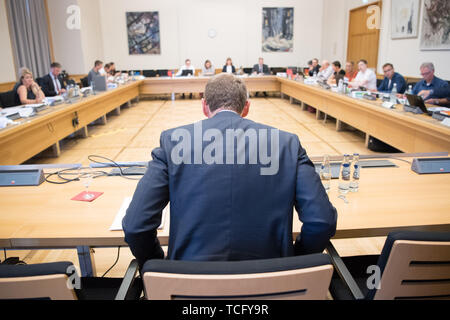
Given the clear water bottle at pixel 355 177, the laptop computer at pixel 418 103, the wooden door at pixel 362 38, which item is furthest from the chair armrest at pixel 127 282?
the wooden door at pixel 362 38

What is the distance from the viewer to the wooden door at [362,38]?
31.3 ft

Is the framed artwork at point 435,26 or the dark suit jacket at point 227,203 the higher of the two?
the framed artwork at point 435,26

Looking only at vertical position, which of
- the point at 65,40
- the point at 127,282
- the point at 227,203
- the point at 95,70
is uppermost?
the point at 65,40

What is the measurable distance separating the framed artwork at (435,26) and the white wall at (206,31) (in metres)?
6.07

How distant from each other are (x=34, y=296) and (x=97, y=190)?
998 millimetres

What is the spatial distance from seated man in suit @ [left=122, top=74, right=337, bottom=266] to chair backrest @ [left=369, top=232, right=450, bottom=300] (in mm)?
204

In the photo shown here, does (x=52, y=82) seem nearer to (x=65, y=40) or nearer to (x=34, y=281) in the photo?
(x=65, y=40)

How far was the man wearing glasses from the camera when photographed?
A: 5137 millimetres

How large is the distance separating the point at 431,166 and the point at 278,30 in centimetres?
1179

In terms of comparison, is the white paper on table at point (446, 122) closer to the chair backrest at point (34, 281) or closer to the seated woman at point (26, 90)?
the chair backrest at point (34, 281)

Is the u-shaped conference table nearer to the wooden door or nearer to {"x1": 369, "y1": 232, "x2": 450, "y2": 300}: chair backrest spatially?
{"x1": 369, "y1": 232, "x2": 450, "y2": 300}: chair backrest

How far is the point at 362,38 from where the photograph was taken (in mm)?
10266

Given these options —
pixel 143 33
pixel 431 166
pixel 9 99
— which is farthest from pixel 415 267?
pixel 143 33
